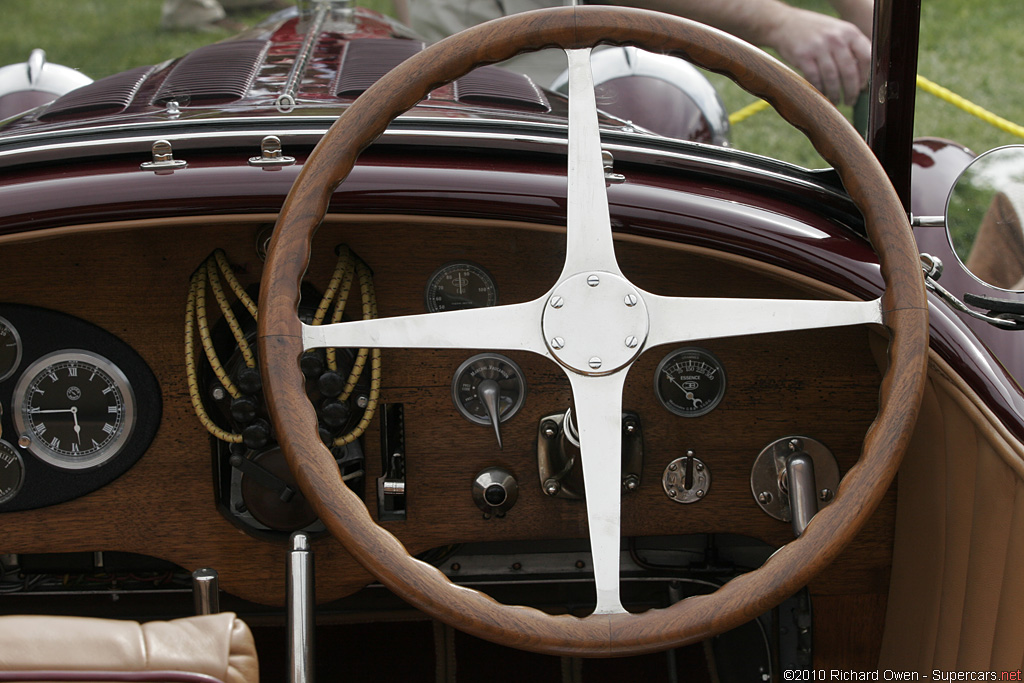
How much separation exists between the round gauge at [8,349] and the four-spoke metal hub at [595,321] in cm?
86

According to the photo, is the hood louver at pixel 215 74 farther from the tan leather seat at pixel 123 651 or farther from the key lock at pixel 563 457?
the tan leather seat at pixel 123 651

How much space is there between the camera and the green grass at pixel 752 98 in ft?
11.2

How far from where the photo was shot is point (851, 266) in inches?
49.5

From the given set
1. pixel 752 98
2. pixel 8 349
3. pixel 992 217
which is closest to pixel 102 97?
pixel 8 349

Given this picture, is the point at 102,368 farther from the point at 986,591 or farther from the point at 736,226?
the point at 986,591

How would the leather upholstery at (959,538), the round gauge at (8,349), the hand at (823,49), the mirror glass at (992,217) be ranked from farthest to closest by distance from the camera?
the hand at (823,49), the round gauge at (8,349), the mirror glass at (992,217), the leather upholstery at (959,538)

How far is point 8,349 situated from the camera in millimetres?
1477

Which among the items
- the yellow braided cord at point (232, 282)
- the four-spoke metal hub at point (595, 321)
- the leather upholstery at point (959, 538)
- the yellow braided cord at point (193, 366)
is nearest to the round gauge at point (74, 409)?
the yellow braided cord at point (193, 366)

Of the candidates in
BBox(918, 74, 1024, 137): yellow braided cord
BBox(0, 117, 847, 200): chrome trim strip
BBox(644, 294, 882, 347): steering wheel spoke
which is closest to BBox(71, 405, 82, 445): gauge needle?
BBox(0, 117, 847, 200): chrome trim strip

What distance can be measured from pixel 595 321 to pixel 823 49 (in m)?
0.95

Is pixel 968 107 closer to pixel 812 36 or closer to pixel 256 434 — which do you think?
pixel 812 36

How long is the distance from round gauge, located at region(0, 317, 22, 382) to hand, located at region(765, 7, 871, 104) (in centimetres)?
134

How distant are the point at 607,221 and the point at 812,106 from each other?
27 centimetres

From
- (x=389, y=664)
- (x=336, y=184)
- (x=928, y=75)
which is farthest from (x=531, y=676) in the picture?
(x=928, y=75)
